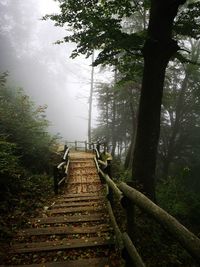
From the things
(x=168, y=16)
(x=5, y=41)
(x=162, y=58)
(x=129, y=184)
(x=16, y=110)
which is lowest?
(x=129, y=184)

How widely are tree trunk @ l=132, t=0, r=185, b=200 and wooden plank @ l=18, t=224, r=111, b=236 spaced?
308 centimetres

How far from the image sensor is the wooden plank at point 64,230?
6.01 m

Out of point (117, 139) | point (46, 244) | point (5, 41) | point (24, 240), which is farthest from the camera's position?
point (5, 41)

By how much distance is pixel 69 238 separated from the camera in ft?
19.0

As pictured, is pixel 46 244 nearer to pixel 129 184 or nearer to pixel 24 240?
pixel 24 240

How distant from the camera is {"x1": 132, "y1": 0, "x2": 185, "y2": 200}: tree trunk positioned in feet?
27.3

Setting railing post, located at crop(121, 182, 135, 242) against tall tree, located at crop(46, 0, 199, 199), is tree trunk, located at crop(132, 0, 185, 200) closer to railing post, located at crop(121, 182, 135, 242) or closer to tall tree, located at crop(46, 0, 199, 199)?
tall tree, located at crop(46, 0, 199, 199)

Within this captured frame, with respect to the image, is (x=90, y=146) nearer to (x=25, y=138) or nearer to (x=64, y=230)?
(x=25, y=138)

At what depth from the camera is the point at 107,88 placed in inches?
913

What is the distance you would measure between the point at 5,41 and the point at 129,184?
50864 millimetres

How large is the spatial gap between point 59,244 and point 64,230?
0.67m

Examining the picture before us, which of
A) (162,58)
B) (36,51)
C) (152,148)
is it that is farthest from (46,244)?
(36,51)

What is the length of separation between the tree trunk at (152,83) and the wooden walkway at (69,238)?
1.69m

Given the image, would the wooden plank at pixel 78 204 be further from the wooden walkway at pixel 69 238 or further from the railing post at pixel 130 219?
the railing post at pixel 130 219
